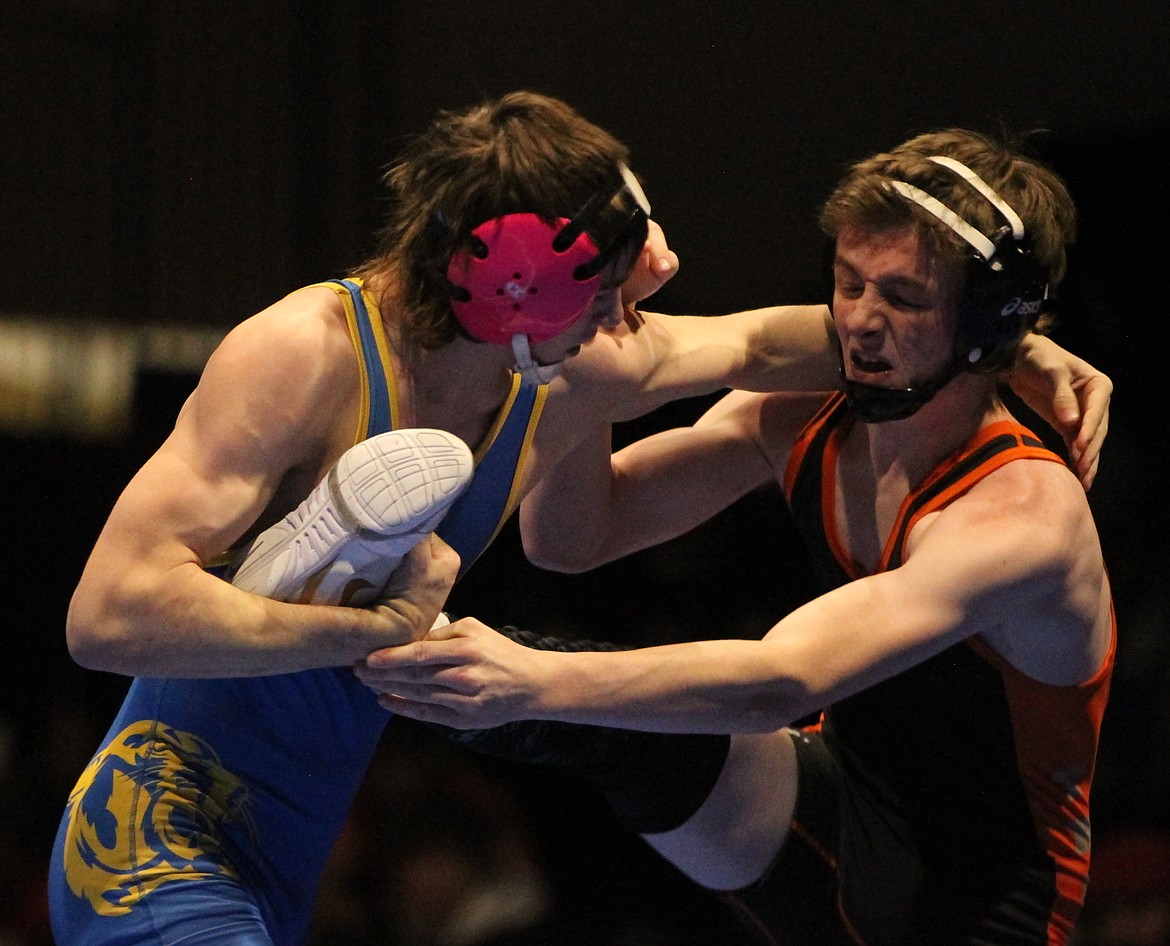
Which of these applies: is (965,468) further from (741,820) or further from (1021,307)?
(741,820)

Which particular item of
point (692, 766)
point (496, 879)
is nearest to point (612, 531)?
point (692, 766)

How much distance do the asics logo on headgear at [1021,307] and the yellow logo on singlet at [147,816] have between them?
1375 millimetres

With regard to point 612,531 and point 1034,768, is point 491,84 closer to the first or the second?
point 612,531

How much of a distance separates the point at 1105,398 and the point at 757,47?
2.48 metres

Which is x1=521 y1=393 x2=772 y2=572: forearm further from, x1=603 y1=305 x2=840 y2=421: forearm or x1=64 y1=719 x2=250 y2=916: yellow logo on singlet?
x1=64 y1=719 x2=250 y2=916: yellow logo on singlet

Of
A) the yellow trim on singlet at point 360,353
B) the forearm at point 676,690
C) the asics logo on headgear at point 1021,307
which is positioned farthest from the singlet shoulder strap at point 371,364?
the asics logo on headgear at point 1021,307

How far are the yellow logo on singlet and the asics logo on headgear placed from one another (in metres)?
1.38

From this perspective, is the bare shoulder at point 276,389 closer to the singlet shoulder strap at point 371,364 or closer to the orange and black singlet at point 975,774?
the singlet shoulder strap at point 371,364

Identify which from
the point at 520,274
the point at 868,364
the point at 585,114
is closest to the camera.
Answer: the point at 520,274

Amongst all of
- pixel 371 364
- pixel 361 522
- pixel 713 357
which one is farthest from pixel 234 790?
pixel 713 357

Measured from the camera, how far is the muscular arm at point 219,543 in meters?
1.89

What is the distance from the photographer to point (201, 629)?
6.23 ft

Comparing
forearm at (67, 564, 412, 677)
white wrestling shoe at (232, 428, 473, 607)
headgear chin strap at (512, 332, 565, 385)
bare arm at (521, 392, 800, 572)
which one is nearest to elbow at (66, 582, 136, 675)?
forearm at (67, 564, 412, 677)

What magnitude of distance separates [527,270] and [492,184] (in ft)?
0.43
